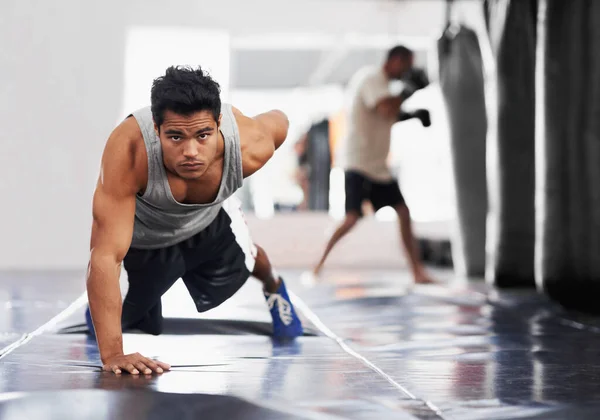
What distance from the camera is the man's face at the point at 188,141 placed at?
1874 millimetres

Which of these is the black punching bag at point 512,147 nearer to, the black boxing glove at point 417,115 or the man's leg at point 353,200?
the black boxing glove at point 417,115

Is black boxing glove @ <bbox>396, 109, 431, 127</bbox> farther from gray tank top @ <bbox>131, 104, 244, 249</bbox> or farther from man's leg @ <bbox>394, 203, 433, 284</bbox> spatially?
gray tank top @ <bbox>131, 104, 244, 249</bbox>

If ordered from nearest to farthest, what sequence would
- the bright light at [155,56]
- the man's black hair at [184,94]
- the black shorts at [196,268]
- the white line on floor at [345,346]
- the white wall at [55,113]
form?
the white line on floor at [345,346] < the man's black hair at [184,94] < the black shorts at [196,268] < the white wall at [55,113] < the bright light at [155,56]

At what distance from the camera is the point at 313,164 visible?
24.8 feet

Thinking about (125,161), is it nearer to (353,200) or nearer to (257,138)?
(257,138)

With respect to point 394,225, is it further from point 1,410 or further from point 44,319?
point 1,410

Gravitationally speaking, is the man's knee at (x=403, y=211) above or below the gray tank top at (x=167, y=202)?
below

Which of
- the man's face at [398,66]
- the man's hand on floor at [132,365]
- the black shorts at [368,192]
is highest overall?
the man's face at [398,66]

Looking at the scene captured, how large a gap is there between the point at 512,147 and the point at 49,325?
2.59 meters

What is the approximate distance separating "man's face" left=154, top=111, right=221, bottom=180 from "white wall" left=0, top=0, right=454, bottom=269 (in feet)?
15.8

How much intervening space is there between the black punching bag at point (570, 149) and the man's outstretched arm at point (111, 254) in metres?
1.86

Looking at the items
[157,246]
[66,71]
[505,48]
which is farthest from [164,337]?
[66,71]

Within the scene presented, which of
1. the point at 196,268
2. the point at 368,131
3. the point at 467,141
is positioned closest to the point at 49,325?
the point at 196,268

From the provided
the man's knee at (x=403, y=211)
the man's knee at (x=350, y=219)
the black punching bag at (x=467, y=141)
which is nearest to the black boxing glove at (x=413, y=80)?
the black punching bag at (x=467, y=141)
